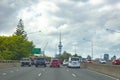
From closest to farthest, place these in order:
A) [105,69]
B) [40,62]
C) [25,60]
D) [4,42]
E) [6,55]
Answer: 1. [105,69]
2. [40,62]
3. [25,60]
4. [6,55]
5. [4,42]

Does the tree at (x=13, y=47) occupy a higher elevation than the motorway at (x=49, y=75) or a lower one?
higher

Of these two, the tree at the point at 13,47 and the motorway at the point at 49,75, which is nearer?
the motorway at the point at 49,75

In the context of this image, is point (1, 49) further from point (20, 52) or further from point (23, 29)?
point (23, 29)

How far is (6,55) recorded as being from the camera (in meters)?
129

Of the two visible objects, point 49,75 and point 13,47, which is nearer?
point 49,75

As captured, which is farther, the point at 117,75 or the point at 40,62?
the point at 40,62

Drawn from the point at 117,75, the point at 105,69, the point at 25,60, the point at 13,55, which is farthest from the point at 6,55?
the point at 117,75

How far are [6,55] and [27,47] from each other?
2019 centimetres

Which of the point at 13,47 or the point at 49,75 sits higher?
the point at 13,47

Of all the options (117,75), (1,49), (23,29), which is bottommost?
(117,75)

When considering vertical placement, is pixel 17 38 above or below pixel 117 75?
above

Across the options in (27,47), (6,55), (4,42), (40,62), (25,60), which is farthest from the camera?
(27,47)

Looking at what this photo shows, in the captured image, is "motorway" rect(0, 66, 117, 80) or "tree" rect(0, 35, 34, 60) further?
"tree" rect(0, 35, 34, 60)

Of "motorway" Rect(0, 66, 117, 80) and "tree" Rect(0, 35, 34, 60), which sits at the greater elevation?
"tree" Rect(0, 35, 34, 60)
